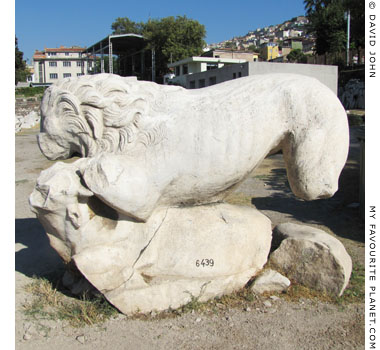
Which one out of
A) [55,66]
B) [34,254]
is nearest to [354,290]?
[34,254]

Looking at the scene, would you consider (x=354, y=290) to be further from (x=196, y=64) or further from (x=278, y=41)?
(x=278, y=41)

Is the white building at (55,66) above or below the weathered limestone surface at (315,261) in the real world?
above

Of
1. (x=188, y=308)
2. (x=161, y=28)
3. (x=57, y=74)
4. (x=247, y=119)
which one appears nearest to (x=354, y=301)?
(x=188, y=308)

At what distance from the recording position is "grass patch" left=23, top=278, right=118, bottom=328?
99.6 inches

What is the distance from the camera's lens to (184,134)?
248 cm

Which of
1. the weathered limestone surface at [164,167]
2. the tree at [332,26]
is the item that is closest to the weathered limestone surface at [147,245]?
the weathered limestone surface at [164,167]

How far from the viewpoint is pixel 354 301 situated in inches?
109

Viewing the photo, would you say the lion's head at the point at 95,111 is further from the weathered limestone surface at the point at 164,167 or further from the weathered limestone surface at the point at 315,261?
the weathered limestone surface at the point at 315,261

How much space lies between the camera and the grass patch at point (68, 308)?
8.30 feet

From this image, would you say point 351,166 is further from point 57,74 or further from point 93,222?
point 57,74

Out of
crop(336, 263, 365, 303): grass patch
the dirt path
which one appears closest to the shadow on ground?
the dirt path

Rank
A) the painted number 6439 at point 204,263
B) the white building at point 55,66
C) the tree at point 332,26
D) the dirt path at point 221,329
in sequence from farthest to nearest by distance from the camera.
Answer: the white building at point 55,66
the tree at point 332,26
the painted number 6439 at point 204,263
the dirt path at point 221,329

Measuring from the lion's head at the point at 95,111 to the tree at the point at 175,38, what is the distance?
33137 millimetres

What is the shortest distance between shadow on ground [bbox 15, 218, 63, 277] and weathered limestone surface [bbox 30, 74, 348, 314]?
92 centimetres
